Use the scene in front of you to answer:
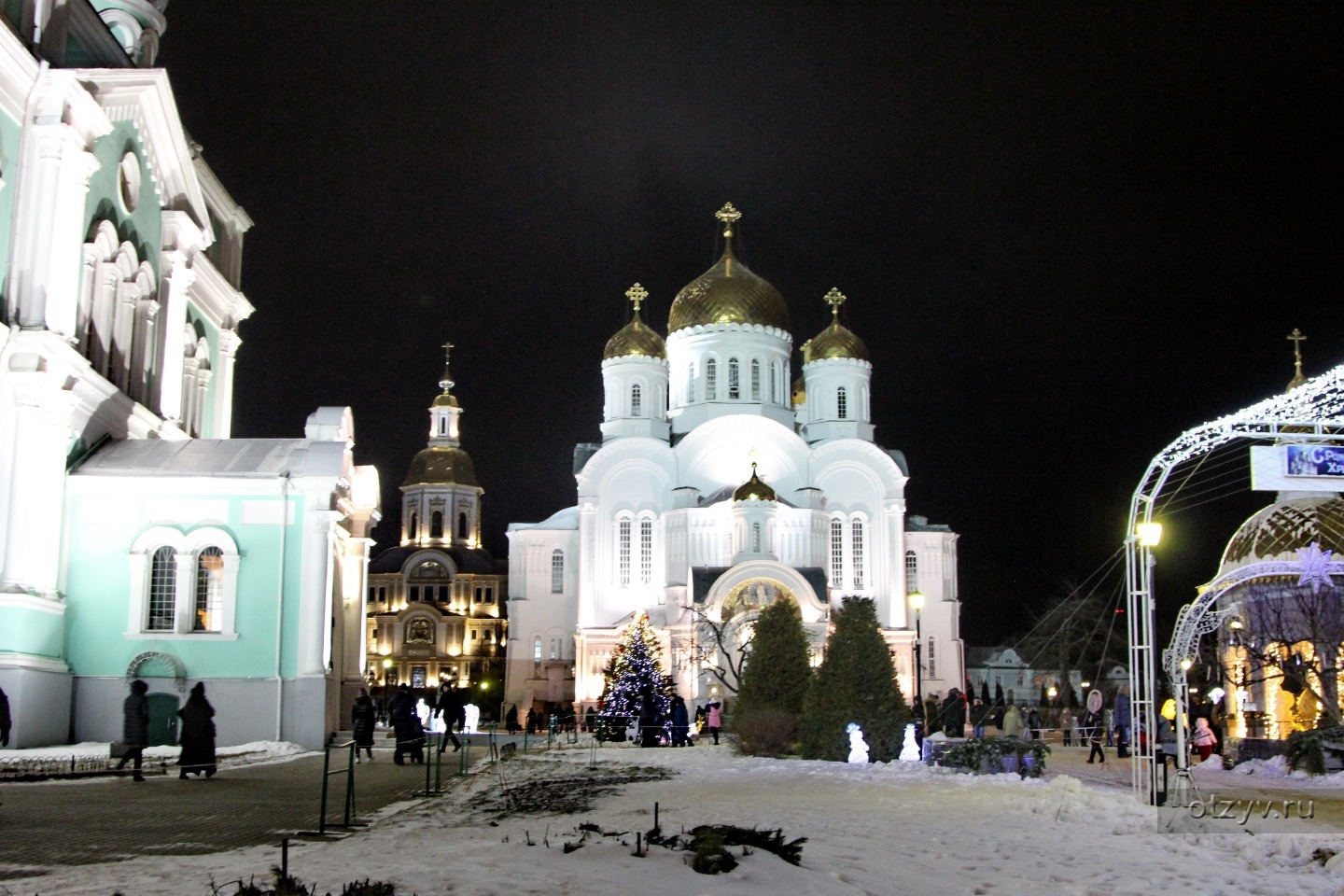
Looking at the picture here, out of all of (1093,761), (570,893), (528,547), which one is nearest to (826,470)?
(528,547)

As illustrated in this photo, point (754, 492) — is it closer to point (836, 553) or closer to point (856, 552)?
point (836, 553)

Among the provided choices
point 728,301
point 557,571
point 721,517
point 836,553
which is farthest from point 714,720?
point 728,301

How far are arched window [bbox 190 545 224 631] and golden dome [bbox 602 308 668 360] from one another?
115ft

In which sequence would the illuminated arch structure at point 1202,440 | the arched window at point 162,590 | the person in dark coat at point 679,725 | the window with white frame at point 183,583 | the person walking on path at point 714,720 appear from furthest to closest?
the person walking on path at point 714,720 → the person in dark coat at point 679,725 → the arched window at point 162,590 → the window with white frame at point 183,583 → the illuminated arch structure at point 1202,440

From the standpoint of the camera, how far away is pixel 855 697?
22.1 metres

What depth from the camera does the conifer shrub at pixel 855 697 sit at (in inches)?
859

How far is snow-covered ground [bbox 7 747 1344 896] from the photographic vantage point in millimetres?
8859

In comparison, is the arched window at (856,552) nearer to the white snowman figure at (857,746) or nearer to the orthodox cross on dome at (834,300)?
the orthodox cross on dome at (834,300)

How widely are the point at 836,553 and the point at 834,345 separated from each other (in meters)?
8.65

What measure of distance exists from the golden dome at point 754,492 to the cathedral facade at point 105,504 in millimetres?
27042

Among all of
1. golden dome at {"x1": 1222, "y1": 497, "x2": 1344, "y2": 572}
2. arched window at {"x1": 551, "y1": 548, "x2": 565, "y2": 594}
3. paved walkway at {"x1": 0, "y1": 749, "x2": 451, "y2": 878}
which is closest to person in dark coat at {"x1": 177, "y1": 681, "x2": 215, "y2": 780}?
paved walkway at {"x1": 0, "y1": 749, "x2": 451, "y2": 878}

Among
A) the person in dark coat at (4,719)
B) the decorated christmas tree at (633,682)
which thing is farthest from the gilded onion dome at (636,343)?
the person in dark coat at (4,719)

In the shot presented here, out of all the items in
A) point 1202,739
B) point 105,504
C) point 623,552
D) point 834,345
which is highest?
point 834,345

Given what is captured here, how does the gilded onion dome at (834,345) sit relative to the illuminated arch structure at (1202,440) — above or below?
above
